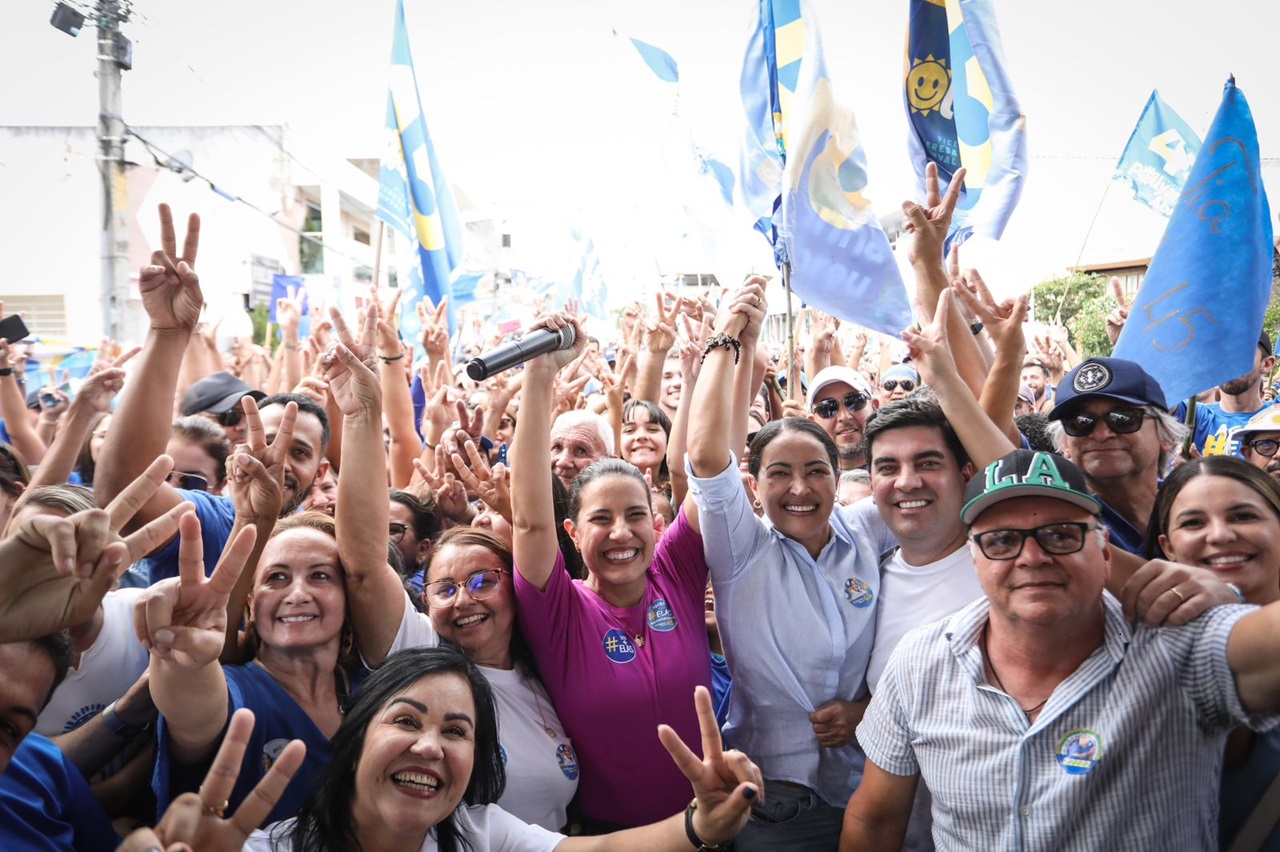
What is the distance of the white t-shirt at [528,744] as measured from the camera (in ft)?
7.82

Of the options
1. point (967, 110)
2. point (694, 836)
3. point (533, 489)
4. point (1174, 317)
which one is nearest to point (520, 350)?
point (533, 489)

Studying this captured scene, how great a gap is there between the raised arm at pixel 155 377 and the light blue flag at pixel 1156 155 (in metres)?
7.13

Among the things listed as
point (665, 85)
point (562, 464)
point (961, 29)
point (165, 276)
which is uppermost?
point (665, 85)

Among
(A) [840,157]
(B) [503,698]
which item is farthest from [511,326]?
(B) [503,698]

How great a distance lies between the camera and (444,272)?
7715mm

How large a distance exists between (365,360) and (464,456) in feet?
3.33

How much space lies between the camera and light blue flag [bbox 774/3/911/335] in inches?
189

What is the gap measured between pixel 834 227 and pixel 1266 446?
2.38 metres

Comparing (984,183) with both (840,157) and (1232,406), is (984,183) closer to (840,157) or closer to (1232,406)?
(840,157)

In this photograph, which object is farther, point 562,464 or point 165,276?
point 562,464

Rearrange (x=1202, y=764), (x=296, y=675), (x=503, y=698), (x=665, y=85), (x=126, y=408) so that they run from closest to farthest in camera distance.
A: 1. (x=1202, y=764)
2. (x=296, y=675)
3. (x=503, y=698)
4. (x=126, y=408)
5. (x=665, y=85)

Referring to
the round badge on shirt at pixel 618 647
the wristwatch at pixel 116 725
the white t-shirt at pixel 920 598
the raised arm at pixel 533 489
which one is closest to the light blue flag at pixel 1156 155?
the white t-shirt at pixel 920 598

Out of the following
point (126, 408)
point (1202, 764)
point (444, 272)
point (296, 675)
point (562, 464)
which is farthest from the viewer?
point (444, 272)

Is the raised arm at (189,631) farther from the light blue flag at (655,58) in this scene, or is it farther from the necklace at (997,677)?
the light blue flag at (655,58)
